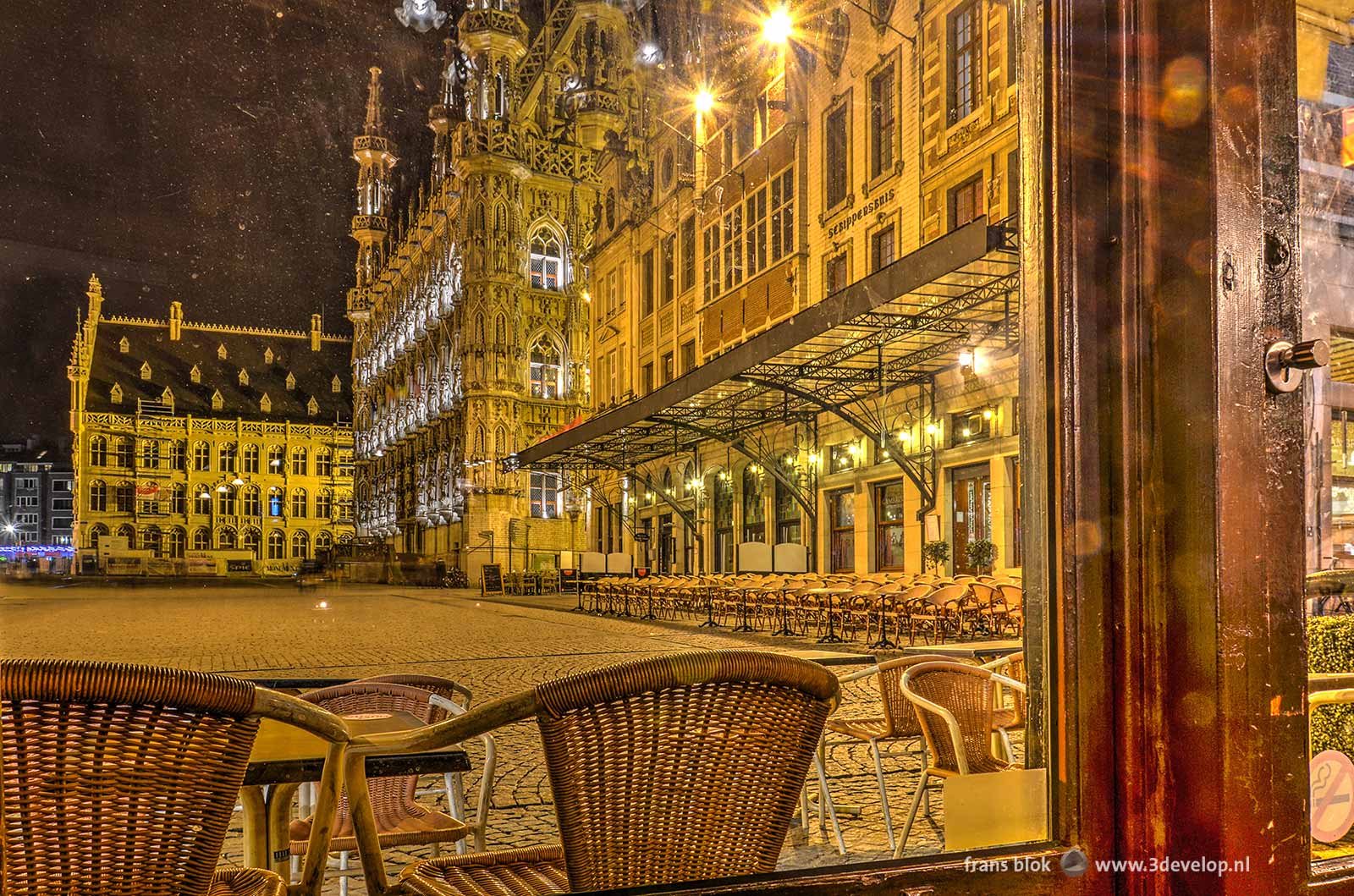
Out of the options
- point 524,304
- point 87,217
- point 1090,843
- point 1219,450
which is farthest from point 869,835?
point 524,304

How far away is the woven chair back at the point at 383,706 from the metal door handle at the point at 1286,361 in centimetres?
214

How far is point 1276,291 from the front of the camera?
62.4 inches

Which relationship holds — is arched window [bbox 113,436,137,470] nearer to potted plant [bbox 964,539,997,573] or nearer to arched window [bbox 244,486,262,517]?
arched window [bbox 244,486,262,517]

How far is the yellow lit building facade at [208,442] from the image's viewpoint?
215 cm

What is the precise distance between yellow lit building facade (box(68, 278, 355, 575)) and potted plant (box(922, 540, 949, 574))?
882cm

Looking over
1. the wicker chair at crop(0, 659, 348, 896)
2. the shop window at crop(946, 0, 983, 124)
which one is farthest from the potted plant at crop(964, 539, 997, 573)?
the wicker chair at crop(0, 659, 348, 896)

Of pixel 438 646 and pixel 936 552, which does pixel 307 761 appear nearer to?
pixel 438 646

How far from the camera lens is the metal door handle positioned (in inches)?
60.4

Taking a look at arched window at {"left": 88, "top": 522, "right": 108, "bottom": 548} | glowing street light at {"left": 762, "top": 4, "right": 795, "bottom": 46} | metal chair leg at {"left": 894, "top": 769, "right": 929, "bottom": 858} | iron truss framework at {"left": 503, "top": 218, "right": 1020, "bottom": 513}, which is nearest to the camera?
arched window at {"left": 88, "top": 522, "right": 108, "bottom": 548}

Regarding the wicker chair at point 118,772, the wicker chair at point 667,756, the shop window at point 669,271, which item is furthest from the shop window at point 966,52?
the shop window at point 669,271

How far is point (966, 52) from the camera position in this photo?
3.17 meters

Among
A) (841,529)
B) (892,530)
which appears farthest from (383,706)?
(841,529)

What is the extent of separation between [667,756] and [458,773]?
1261mm

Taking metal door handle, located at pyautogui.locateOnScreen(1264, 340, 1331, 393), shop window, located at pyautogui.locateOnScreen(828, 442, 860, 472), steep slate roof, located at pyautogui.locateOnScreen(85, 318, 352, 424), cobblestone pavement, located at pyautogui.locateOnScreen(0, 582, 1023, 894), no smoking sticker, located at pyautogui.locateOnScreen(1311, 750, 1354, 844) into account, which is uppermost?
shop window, located at pyautogui.locateOnScreen(828, 442, 860, 472)
